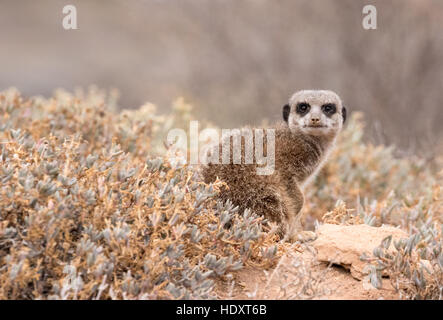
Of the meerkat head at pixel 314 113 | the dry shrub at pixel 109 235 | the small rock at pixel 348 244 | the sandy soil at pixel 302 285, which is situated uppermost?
the meerkat head at pixel 314 113

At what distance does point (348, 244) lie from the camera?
3289 mm

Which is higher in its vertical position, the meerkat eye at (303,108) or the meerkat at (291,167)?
the meerkat eye at (303,108)

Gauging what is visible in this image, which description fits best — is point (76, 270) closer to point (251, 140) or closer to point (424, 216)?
point (251, 140)

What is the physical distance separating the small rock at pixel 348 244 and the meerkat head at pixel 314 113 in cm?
115

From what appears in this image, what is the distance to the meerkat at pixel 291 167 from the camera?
3.87 meters

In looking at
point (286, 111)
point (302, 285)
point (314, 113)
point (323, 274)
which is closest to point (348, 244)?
point (323, 274)

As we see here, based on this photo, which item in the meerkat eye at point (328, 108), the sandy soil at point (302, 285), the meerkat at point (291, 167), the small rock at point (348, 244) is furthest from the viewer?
the meerkat eye at point (328, 108)

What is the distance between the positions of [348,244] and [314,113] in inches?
58.8

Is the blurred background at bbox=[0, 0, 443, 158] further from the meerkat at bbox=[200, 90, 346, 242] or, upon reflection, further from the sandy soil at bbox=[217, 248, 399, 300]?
the sandy soil at bbox=[217, 248, 399, 300]

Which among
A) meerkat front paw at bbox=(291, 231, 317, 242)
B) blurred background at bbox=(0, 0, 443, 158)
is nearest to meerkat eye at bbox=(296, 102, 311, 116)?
meerkat front paw at bbox=(291, 231, 317, 242)

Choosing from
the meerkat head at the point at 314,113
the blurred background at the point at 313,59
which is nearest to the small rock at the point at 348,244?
the meerkat head at the point at 314,113

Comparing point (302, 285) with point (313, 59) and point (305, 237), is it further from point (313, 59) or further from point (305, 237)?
point (313, 59)

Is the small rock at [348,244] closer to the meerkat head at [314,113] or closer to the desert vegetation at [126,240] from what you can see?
the desert vegetation at [126,240]
